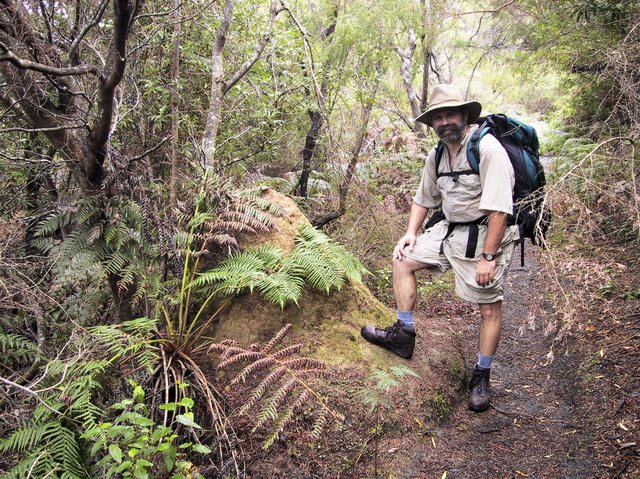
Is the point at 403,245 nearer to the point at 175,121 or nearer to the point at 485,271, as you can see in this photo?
the point at 485,271

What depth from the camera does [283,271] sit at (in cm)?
374

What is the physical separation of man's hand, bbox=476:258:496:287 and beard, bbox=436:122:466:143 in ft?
3.60

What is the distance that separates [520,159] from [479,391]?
6.85ft

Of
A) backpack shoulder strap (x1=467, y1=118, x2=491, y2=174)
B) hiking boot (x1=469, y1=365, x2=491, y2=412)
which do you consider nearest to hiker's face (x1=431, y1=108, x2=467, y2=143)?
backpack shoulder strap (x1=467, y1=118, x2=491, y2=174)

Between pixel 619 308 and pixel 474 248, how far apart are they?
8.15 feet

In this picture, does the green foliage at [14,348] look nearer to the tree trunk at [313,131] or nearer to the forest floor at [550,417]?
the forest floor at [550,417]

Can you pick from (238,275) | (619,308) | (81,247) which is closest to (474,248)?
(238,275)

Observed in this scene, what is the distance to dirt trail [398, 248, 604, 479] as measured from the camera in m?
2.95

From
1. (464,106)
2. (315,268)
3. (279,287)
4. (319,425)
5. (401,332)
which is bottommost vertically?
(319,425)

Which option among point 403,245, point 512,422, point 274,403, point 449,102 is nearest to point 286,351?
point 274,403

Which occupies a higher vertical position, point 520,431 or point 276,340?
point 276,340

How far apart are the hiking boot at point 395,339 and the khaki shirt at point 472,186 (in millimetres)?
1137

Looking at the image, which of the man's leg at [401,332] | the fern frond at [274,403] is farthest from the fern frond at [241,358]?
the man's leg at [401,332]

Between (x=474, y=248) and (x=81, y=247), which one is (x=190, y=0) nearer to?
(x=81, y=247)
